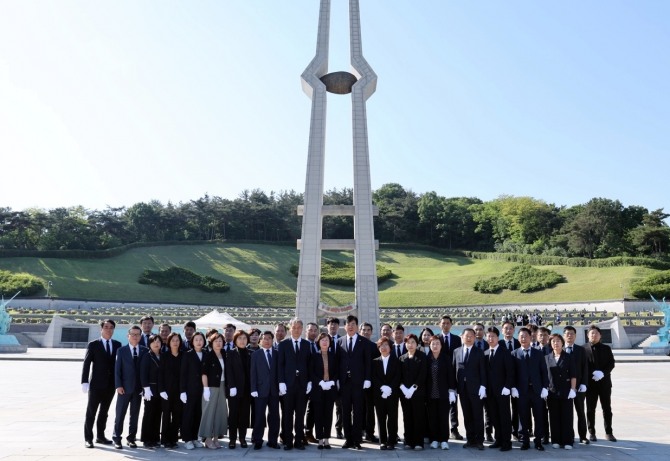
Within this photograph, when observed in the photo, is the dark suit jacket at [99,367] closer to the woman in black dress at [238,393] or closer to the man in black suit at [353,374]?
the woman in black dress at [238,393]

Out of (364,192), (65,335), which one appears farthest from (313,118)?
(65,335)

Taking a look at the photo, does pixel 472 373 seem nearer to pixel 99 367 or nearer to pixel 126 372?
pixel 126 372

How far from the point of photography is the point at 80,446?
19.5ft

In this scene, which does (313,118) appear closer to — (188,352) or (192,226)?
(188,352)

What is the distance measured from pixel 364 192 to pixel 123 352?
46.6 ft

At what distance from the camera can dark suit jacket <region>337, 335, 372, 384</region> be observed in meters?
6.29

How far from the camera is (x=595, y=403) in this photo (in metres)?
6.66

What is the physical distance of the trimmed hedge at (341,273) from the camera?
40031 mm

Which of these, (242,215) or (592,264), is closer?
(592,264)

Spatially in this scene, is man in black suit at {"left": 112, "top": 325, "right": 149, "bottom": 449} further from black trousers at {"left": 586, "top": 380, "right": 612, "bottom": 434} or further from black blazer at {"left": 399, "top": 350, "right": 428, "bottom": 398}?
black trousers at {"left": 586, "top": 380, "right": 612, "bottom": 434}

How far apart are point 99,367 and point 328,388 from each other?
2.70 m

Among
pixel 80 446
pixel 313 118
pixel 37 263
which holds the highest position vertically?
pixel 313 118

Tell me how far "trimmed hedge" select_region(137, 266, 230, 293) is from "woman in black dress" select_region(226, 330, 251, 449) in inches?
1188

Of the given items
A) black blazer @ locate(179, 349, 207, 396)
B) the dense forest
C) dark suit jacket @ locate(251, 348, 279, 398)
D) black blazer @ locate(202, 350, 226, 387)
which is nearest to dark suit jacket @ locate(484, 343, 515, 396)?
dark suit jacket @ locate(251, 348, 279, 398)
